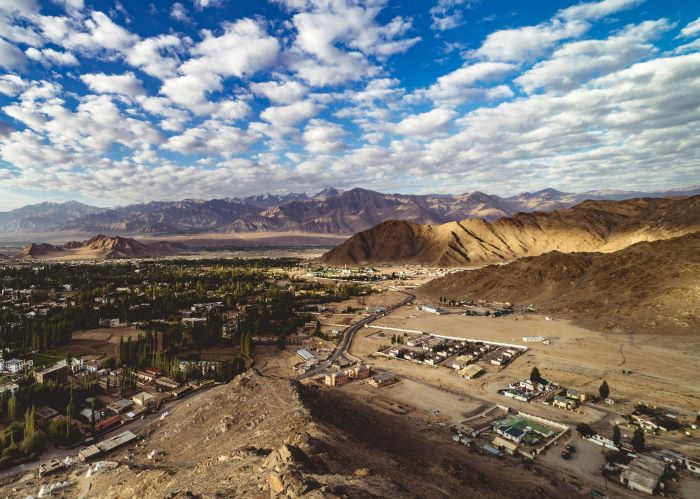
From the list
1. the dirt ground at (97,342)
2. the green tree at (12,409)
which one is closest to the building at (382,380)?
the green tree at (12,409)

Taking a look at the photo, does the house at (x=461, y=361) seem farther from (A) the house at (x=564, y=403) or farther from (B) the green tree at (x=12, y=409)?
(B) the green tree at (x=12, y=409)

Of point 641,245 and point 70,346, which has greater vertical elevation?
point 641,245

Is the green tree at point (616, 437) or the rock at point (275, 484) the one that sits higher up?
the rock at point (275, 484)

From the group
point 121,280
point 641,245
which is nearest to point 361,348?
point 641,245

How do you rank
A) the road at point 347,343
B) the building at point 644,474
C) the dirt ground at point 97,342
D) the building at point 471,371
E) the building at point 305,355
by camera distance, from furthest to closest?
the dirt ground at point 97,342, the building at point 305,355, the road at point 347,343, the building at point 471,371, the building at point 644,474

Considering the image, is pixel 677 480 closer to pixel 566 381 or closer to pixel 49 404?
pixel 566 381

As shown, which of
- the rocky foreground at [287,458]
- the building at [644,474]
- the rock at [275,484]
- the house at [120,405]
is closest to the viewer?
the rock at [275,484]

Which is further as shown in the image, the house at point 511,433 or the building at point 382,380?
the building at point 382,380

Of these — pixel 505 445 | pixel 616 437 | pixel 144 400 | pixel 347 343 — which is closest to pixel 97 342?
pixel 144 400
